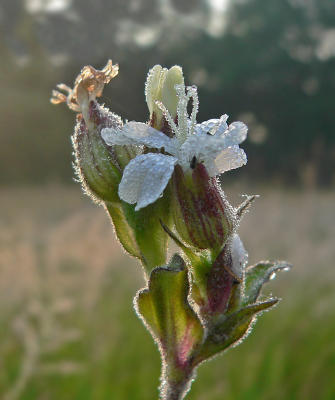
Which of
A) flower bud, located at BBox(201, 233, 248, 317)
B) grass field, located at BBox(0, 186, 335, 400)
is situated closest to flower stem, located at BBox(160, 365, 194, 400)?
flower bud, located at BBox(201, 233, 248, 317)

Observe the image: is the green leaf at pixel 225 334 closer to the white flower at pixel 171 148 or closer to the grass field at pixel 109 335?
the white flower at pixel 171 148

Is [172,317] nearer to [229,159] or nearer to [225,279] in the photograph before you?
[225,279]

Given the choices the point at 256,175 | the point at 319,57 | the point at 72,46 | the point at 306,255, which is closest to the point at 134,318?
the point at 306,255

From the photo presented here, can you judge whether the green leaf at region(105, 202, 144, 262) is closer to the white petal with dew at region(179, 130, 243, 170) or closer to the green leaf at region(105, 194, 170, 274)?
the green leaf at region(105, 194, 170, 274)

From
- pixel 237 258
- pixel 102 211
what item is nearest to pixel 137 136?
pixel 237 258

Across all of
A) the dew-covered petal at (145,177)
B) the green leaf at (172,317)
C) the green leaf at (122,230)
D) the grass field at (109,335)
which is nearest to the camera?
the dew-covered petal at (145,177)

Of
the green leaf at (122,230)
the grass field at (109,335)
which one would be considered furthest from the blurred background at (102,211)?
the green leaf at (122,230)
